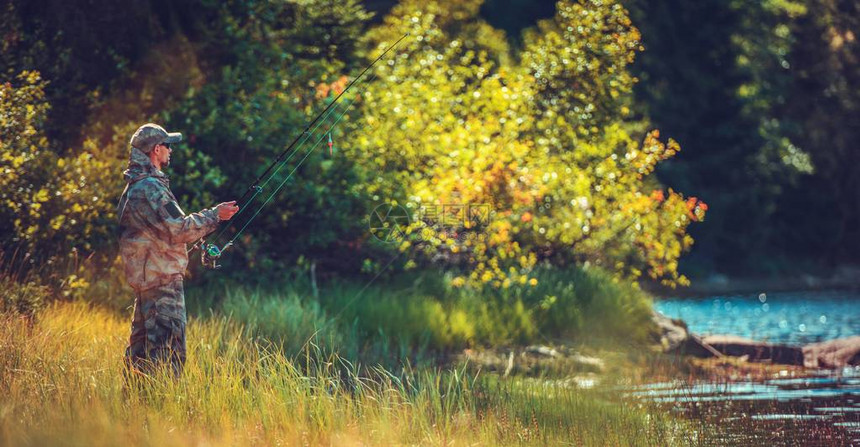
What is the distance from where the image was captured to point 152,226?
7.59 metres

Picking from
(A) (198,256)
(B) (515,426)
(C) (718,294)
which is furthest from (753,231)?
(B) (515,426)

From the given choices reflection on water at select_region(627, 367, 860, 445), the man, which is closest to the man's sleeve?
the man

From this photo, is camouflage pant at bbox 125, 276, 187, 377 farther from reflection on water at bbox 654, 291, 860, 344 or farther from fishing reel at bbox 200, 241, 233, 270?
reflection on water at bbox 654, 291, 860, 344

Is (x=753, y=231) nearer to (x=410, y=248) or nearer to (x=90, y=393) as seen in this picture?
(x=410, y=248)

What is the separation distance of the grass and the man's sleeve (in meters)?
0.93

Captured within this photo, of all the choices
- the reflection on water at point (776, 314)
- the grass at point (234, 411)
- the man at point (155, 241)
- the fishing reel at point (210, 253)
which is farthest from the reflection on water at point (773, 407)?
the reflection on water at point (776, 314)

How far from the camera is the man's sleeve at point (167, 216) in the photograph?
295 inches

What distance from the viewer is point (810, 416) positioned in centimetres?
971

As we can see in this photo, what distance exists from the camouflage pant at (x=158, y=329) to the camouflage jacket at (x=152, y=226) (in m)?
0.08

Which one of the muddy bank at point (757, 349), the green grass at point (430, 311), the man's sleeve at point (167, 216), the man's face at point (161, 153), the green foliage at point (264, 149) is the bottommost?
the muddy bank at point (757, 349)

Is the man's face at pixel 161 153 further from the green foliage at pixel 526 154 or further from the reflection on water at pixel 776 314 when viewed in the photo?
the reflection on water at pixel 776 314

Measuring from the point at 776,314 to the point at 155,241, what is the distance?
1934 centimetres

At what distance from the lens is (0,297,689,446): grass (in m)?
6.63

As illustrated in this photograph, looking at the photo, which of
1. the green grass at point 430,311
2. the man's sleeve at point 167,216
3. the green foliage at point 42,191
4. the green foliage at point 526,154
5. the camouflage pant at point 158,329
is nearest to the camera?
the man's sleeve at point 167,216
